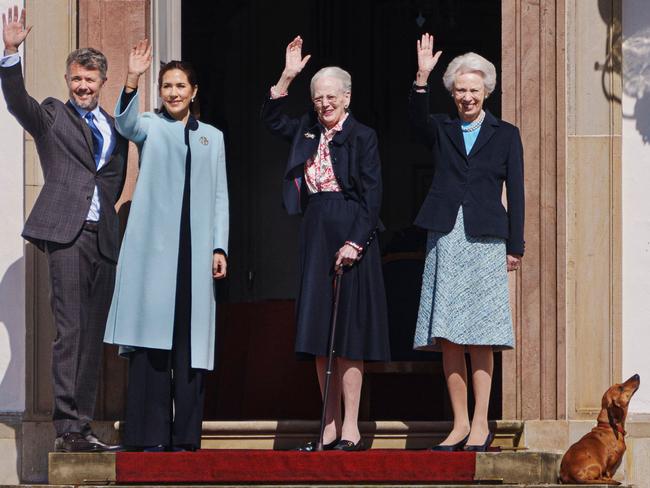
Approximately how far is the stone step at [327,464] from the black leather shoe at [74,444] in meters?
0.17

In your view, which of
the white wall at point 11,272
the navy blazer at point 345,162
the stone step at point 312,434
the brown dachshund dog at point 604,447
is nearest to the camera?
the brown dachshund dog at point 604,447

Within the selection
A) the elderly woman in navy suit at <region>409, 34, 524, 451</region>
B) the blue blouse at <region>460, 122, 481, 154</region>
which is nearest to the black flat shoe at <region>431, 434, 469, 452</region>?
the elderly woman in navy suit at <region>409, 34, 524, 451</region>

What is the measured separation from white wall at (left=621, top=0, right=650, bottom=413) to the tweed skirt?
101 centimetres

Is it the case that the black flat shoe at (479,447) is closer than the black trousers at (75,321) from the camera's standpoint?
Yes

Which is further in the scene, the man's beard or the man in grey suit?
the man's beard

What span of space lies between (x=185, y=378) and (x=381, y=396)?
2451mm

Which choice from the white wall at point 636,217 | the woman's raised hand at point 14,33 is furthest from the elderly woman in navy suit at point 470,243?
the woman's raised hand at point 14,33

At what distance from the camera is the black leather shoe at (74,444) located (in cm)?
990

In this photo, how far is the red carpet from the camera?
380 inches

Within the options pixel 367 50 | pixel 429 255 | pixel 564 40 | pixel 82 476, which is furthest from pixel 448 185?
pixel 367 50

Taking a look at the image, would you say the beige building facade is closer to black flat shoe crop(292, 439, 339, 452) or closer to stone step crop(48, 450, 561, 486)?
stone step crop(48, 450, 561, 486)

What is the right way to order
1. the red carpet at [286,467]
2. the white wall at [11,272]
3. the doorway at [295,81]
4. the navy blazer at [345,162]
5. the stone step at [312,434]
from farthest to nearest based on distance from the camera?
the doorway at [295,81] → the white wall at [11,272] → the stone step at [312,434] → the navy blazer at [345,162] → the red carpet at [286,467]

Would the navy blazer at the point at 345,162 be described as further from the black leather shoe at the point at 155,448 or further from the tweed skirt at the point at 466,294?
the black leather shoe at the point at 155,448

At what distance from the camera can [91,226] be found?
10.1 meters
